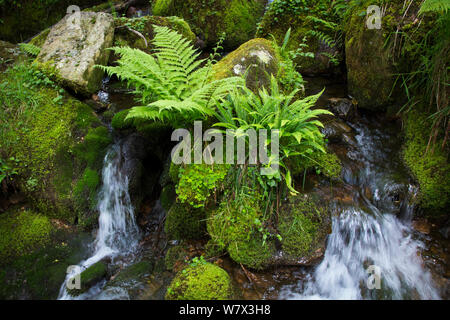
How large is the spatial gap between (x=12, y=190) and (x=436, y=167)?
554 cm

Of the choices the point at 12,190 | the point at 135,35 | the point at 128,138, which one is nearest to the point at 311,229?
the point at 128,138

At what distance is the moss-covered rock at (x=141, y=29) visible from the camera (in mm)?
5935

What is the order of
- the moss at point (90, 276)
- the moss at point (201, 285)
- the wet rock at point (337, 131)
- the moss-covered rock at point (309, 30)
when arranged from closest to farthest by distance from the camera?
the moss at point (201, 285), the moss at point (90, 276), the wet rock at point (337, 131), the moss-covered rock at point (309, 30)

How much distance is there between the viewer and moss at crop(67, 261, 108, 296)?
3.18 meters

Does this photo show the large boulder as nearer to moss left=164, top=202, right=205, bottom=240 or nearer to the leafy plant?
the leafy plant

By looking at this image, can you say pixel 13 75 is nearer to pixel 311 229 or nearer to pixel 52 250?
pixel 52 250

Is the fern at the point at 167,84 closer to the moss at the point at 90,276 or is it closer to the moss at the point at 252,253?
the moss at the point at 252,253

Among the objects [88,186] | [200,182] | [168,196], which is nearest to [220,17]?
[168,196]

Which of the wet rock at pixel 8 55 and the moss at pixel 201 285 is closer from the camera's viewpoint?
the moss at pixel 201 285

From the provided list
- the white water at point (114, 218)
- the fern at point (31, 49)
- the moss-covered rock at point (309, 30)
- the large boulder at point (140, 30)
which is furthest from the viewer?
the large boulder at point (140, 30)

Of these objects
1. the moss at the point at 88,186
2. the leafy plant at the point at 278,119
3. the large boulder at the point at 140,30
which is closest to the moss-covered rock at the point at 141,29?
the large boulder at the point at 140,30

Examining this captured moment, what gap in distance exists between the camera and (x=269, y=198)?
3.07m

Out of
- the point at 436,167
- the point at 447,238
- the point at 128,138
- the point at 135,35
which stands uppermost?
the point at 135,35

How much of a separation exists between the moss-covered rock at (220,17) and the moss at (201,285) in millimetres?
5605
